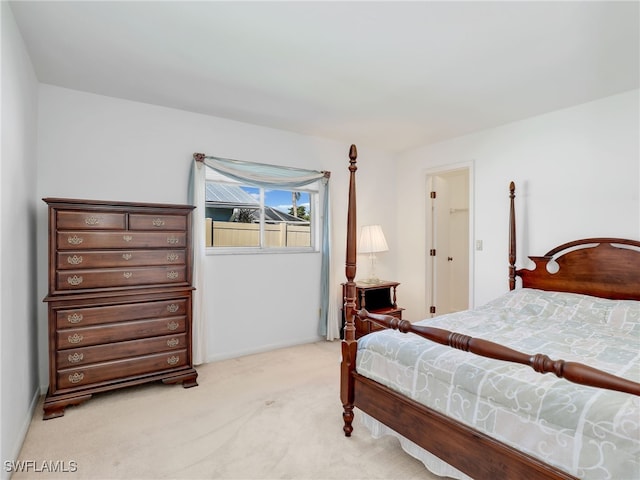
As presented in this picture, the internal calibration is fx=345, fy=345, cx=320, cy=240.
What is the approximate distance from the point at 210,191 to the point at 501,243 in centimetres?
314

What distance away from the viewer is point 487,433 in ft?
4.86

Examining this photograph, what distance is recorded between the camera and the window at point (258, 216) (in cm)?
362

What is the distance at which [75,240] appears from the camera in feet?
8.14

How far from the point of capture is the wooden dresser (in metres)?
2.43

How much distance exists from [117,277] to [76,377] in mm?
746

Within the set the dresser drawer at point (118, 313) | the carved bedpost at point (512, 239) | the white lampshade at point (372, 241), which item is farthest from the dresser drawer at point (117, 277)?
the carved bedpost at point (512, 239)

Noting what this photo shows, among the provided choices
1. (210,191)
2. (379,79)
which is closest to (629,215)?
(379,79)

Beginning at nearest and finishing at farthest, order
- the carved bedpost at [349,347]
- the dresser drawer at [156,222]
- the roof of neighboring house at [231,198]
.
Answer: the carved bedpost at [349,347]
the dresser drawer at [156,222]
the roof of neighboring house at [231,198]

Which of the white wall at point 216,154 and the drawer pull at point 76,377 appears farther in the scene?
the white wall at point 216,154

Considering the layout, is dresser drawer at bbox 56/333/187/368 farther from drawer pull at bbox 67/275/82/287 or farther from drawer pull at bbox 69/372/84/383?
drawer pull at bbox 67/275/82/287

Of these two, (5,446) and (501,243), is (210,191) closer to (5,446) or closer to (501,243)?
(5,446)

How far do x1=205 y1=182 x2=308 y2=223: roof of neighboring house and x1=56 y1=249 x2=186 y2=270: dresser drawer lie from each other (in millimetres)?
892

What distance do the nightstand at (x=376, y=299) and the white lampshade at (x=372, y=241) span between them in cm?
43

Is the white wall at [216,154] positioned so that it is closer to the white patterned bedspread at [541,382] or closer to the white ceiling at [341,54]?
the white ceiling at [341,54]
